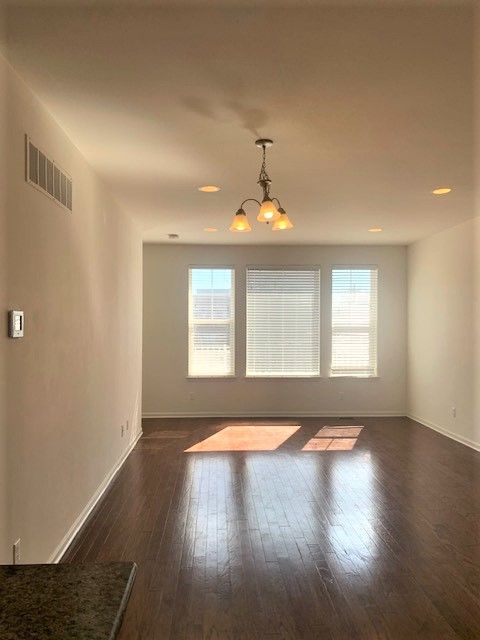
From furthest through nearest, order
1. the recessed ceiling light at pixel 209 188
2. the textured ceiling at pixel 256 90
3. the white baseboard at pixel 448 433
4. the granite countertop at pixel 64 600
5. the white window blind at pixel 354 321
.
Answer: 1. the white window blind at pixel 354 321
2. the white baseboard at pixel 448 433
3. the recessed ceiling light at pixel 209 188
4. the textured ceiling at pixel 256 90
5. the granite countertop at pixel 64 600

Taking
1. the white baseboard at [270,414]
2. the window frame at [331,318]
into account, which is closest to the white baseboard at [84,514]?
the white baseboard at [270,414]

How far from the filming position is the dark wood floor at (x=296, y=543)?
8.54 feet

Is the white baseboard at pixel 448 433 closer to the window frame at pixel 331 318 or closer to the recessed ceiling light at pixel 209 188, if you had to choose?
the window frame at pixel 331 318

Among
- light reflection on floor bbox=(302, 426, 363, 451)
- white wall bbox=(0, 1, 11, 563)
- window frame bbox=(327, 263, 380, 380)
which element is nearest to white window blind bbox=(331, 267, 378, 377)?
window frame bbox=(327, 263, 380, 380)

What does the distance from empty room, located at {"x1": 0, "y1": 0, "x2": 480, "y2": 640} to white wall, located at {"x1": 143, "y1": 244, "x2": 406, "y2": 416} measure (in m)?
1.16

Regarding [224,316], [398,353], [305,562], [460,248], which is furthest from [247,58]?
[398,353]

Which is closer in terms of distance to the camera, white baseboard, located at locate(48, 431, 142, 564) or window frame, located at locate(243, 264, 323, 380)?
white baseboard, located at locate(48, 431, 142, 564)

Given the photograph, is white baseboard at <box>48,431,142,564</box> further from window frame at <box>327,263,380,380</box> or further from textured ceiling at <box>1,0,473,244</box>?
window frame at <box>327,263,380,380</box>

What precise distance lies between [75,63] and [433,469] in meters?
4.71

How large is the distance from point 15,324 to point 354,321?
6.70m

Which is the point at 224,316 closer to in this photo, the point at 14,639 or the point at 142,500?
the point at 142,500

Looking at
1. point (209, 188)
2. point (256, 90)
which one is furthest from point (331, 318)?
point (256, 90)

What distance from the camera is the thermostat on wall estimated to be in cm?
252

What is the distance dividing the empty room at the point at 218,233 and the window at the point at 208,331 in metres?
1.41
